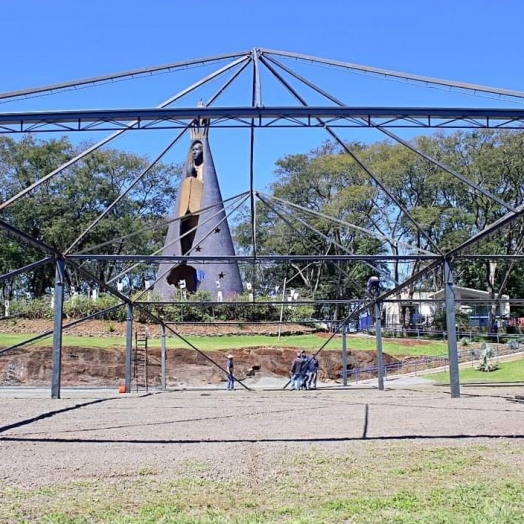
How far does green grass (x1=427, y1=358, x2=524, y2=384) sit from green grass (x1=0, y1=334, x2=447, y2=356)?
8.92m

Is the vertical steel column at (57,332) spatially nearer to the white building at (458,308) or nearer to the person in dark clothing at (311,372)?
the person in dark clothing at (311,372)

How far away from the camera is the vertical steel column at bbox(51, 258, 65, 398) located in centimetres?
1645

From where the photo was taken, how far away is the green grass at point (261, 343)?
37.8 m

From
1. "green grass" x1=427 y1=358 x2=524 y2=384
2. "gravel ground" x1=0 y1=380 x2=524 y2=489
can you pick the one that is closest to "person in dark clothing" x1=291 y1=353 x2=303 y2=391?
"green grass" x1=427 y1=358 x2=524 y2=384

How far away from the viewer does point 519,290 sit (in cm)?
5341

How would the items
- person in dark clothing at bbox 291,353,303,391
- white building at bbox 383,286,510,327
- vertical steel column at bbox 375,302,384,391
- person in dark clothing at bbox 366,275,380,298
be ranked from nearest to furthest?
1. vertical steel column at bbox 375,302,384,391
2. person in dark clothing at bbox 366,275,380,298
3. person in dark clothing at bbox 291,353,303,391
4. white building at bbox 383,286,510,327

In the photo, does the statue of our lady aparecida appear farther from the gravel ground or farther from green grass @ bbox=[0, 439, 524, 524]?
green grass @ bbox=[0, 439, 524, 524]

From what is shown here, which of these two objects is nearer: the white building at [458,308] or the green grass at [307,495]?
the green grass at [307,495]

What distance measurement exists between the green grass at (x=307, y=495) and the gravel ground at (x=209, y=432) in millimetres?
356

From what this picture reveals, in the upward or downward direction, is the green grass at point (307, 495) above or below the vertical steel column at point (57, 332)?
below

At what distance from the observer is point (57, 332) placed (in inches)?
658

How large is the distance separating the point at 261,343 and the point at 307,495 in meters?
34.9

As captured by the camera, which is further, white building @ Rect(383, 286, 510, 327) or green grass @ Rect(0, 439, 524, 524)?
white building @ Rect(383, 286, 510, 327)

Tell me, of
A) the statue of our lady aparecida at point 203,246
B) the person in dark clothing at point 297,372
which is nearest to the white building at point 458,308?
the statue of our lady aparecida at point 203,246
